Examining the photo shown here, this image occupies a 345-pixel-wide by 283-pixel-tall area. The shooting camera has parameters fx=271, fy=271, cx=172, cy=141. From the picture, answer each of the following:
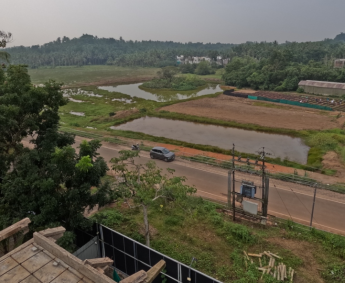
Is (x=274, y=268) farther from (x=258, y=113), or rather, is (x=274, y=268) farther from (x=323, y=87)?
(x=323, y=87)

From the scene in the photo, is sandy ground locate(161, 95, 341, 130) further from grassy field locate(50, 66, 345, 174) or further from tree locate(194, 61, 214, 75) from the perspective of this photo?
tree locate(194, 61, 214, 75)

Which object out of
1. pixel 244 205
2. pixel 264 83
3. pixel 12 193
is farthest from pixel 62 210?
pixel 264 83

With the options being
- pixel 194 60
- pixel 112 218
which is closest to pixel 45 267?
pixel 112 218

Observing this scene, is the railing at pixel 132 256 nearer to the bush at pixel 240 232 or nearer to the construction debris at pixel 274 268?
the construction debris at pixel 274 268

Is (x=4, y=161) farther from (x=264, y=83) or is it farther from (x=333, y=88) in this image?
(x=264, y=83)

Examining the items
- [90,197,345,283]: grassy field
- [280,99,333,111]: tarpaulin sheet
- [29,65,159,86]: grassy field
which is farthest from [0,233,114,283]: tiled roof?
[29,65,159,86]: grassy field

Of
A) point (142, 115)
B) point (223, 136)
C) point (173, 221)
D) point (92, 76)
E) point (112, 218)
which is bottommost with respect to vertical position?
point (223, 136)
